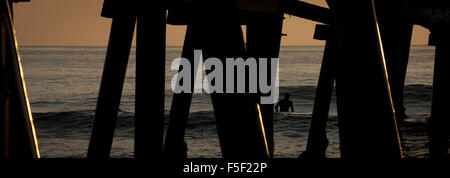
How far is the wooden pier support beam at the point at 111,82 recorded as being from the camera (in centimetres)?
553

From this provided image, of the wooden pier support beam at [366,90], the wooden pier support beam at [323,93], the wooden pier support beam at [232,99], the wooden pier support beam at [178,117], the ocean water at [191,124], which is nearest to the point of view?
the wooden pier support beam at [366,90]

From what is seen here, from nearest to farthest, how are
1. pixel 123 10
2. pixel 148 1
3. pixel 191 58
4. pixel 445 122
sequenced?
pixel 148 1
pixel 123 10
pixel 191 58
pixel 445 122

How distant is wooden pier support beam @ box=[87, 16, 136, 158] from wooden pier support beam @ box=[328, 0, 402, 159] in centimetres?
395

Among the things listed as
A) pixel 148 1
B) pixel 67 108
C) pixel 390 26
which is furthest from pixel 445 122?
pixel 67 108

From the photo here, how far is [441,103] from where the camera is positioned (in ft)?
25.1

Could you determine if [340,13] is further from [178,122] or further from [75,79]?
[75,79]

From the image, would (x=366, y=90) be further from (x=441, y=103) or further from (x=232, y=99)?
(x=441, y=103)

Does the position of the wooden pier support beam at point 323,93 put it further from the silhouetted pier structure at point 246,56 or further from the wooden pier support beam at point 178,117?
the wooden pier support beam at point 178,117

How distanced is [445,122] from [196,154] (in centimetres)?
816

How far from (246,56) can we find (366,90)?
0.62m

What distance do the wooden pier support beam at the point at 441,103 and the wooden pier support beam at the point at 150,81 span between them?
4162mm

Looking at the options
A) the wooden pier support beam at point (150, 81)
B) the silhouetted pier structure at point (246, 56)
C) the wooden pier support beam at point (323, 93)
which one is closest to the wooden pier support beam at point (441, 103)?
the silhouetted pier structure at point (246, 56)

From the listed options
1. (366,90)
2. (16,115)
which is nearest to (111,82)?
(16,115)
